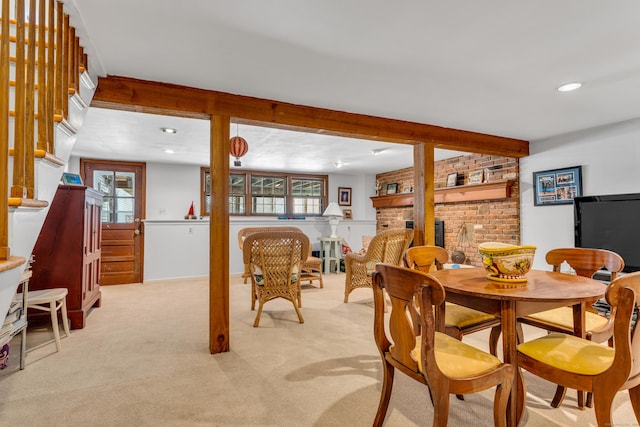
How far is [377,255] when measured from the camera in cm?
374

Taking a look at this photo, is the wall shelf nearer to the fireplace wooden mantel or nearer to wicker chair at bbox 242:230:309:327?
the fireplace wooden mantel

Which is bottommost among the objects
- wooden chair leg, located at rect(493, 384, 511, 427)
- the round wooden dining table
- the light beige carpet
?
the light beige carpet

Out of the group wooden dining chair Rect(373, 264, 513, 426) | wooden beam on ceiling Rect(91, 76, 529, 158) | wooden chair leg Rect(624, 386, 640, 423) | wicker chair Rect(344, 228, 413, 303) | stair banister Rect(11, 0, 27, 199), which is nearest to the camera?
stair banister Rect(11, 0, 27, 199)

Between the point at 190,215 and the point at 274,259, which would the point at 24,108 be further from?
the point at 190,215

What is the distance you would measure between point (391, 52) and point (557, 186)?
3.21 meters

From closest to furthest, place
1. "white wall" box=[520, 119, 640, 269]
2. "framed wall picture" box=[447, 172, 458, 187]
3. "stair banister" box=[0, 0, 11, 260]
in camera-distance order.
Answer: "stair banister" box=[0, 0, 11, 260] < "white wall" box=[520, 119, 640, 269] < "framed wall picture" box=[447, 172, 458, 187]

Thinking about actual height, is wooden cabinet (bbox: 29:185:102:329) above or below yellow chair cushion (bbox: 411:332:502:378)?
above

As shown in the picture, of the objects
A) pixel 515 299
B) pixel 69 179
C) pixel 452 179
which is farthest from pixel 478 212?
pixel 69 179

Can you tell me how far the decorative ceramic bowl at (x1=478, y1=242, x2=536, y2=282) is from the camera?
1704mm

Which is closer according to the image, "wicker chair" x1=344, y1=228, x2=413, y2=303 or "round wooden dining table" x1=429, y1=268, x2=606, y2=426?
"round wooden dining table" x1=429, y1=268, x2=606, y2=426

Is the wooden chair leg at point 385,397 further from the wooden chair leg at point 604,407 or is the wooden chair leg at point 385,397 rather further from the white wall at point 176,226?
the white wall at point 176,226

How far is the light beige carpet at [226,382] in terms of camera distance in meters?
1.73

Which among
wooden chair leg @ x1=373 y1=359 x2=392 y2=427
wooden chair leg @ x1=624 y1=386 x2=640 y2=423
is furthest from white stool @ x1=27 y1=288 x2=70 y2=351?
wooden chair leg @ x1=624 y1=386 x2=640 y2=423

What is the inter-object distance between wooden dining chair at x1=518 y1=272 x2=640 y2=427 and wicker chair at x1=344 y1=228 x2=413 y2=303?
2183 millimetres
